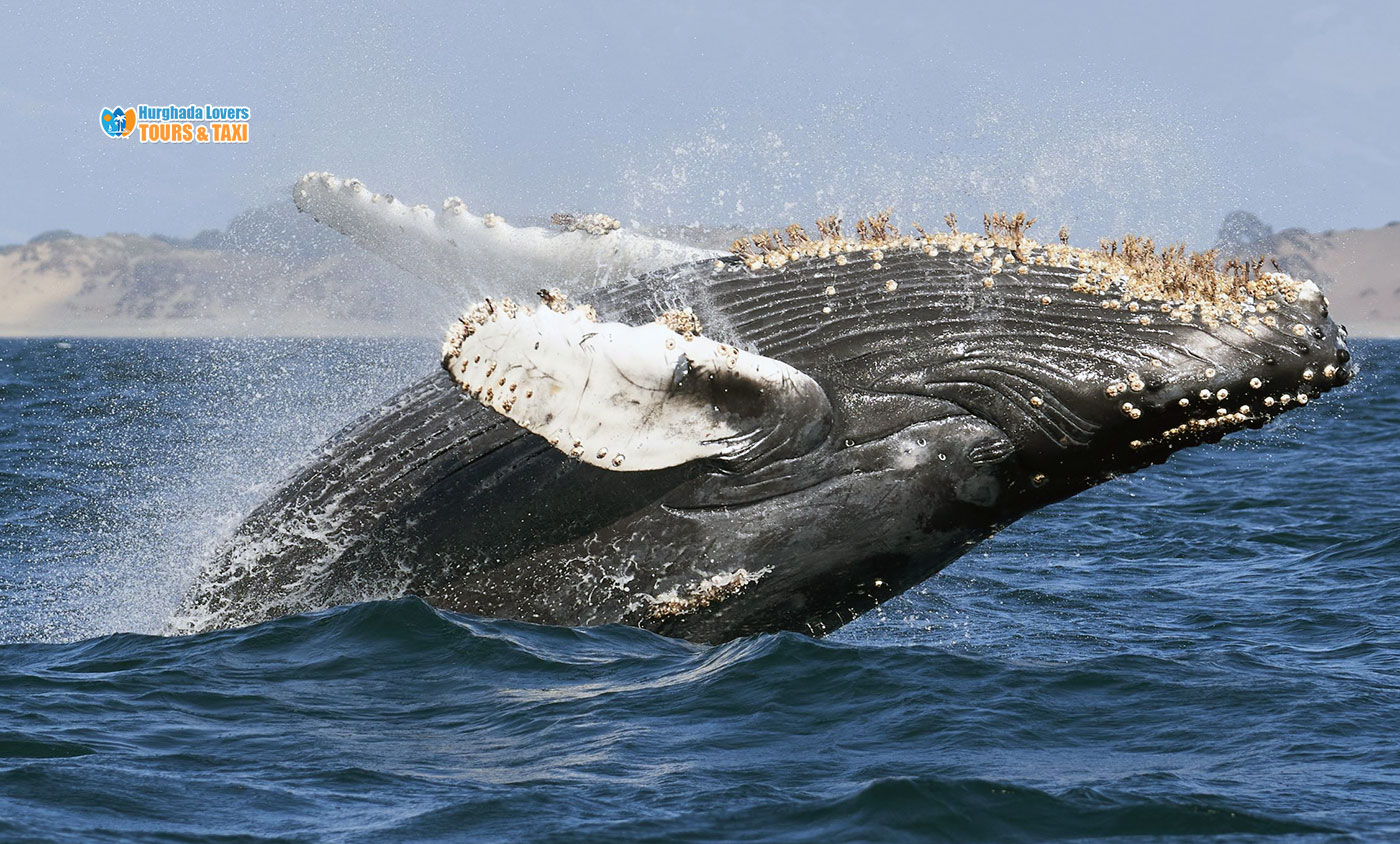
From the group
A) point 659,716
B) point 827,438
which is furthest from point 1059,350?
point 659,716

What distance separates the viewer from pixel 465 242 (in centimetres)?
1125

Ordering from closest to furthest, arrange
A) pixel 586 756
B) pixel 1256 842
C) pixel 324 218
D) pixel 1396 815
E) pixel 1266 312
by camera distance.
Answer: pixel 1256 842 → pixel 1396 815 → pixel 586 756 → pixel 1266 312 → pixel 324 218

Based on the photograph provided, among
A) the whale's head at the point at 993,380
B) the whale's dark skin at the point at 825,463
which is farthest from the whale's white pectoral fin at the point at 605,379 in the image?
the whale's head at the point at 993,380

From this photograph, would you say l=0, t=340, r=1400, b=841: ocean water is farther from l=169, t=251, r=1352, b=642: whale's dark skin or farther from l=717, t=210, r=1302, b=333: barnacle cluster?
l=717, t=210, r=1302, b=333: barnacle cluster

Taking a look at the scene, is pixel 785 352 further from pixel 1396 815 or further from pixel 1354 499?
pixel 1354 499

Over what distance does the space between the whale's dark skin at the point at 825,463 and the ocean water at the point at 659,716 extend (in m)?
0.33

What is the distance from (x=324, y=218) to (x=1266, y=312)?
22.9ft

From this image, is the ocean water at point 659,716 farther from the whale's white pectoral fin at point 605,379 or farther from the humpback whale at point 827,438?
the whale's white pectoral fin at point 605,379

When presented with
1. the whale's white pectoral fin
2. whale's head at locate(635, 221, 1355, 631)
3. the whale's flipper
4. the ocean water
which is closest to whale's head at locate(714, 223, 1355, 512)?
whale's head at locate(635, 221, 1355, 631)

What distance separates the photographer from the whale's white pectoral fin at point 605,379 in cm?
773

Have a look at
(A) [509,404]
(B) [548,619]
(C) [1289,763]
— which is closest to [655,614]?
(B) [548,619]

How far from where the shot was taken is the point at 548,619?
9391mm

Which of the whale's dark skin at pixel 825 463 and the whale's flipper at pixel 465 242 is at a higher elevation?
the whale's flipper at pixel 465 242

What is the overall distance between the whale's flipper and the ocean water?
0.98 meters
